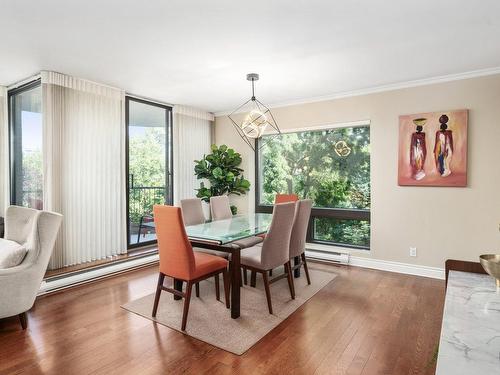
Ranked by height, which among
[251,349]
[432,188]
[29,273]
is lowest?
[251,349]

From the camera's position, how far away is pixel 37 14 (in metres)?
2.28

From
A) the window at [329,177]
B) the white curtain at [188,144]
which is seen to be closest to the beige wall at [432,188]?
the window at [329,177]

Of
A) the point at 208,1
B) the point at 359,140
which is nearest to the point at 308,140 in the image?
the point at 359,140

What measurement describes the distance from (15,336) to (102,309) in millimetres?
677

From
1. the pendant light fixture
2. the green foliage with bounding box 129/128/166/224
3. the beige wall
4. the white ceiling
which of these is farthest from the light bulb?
the green foliage with bounding box 129/128/166/224

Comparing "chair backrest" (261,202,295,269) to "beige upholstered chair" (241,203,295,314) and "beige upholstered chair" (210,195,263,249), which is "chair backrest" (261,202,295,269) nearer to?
"beige upholstered chair" (241,203,295,314)

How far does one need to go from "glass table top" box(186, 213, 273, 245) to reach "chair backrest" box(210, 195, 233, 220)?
458 millimetres

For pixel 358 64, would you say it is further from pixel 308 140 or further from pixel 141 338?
pixel 141 338

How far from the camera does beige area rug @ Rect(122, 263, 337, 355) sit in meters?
2.36

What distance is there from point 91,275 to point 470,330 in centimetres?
376

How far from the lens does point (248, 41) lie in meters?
2.72

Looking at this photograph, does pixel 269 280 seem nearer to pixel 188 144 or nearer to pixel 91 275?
pixel 91 275

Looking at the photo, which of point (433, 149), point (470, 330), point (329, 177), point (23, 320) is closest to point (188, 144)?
point (329, 177)

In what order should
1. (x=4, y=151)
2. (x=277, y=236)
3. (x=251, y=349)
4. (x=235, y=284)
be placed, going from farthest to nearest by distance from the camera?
(x=4, y=151) → (x=277, y=236) → (x=235, y=284) → (x=251, y=349)
